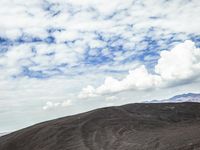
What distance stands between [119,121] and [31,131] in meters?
16.1

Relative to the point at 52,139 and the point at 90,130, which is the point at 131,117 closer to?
the point at 90,130

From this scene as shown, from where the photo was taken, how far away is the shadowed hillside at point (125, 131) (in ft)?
125

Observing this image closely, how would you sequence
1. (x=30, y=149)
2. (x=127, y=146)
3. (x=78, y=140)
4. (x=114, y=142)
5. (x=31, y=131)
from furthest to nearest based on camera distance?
(x=31, y=131) → (x=30, y=149) → (x=78, y=140) → (x=114, y=142) → (x=127, y=146)

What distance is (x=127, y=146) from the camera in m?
38.6

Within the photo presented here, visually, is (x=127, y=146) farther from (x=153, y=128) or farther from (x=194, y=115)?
(x=194, y=115)

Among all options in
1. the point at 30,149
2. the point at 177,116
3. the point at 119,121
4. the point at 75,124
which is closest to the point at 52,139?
the point at 30,149

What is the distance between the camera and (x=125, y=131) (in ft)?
164

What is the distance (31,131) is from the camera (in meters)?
61.4

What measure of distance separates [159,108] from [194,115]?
777 cm

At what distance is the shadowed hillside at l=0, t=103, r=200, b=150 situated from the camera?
3812 cm

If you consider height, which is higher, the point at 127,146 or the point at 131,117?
the point at 131,117

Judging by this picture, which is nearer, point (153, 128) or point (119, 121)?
point (153, 128)

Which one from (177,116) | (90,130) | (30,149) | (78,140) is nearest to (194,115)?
(177,116)

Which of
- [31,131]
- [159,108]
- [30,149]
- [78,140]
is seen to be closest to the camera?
[78,140]
